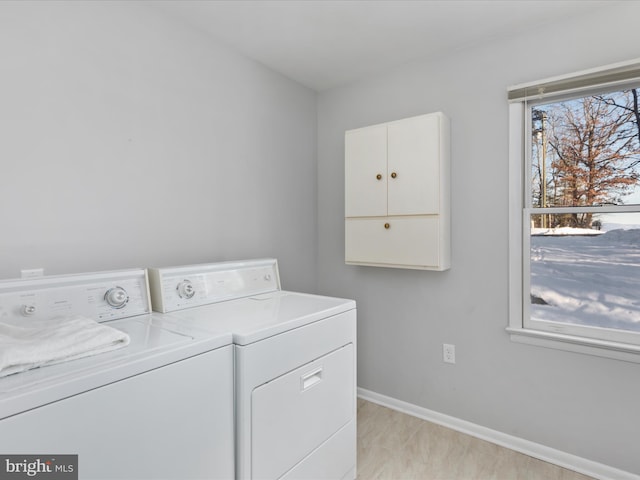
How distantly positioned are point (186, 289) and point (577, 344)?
1961mm

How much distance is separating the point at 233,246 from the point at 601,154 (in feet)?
6.76

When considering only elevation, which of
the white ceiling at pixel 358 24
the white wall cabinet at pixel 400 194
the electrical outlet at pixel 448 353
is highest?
the white ceiling at pixel 358 24

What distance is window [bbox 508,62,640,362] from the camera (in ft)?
5.93

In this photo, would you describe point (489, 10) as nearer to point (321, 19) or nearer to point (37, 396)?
point (321, 19)

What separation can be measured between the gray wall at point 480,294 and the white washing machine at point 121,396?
1.56 m

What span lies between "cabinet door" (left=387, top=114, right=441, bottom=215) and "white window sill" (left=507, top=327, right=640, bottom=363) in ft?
2.76

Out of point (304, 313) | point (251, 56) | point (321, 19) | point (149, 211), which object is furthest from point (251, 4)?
point (304, 313)

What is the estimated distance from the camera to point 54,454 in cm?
82

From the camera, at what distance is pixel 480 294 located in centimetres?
219

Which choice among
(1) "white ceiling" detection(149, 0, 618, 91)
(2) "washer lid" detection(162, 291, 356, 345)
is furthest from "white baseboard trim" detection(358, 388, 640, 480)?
(1) "white ceiling" detection(149, 0, 618, 91)

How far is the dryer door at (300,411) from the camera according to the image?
1.28 m

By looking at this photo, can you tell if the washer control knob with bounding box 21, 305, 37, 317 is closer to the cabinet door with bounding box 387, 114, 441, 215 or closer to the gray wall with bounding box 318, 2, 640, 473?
the cabinet door with bounding box 387, 114, 441, 215

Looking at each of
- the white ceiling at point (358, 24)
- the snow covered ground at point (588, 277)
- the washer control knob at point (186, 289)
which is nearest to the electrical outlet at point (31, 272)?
the washer control knob at point (186, 289)

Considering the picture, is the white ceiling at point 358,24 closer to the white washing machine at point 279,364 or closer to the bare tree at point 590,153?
the bare tree at point 590,153
